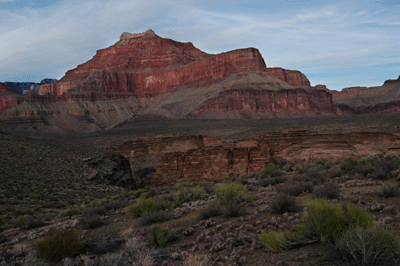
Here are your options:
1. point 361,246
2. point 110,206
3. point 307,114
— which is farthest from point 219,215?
point 307,114

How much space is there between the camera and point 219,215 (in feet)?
23.7

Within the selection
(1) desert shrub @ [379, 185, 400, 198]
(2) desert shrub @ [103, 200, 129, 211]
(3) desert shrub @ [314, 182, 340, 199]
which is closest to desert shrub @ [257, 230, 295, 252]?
(3) desert shrub @ [314, 182, 340, 199]

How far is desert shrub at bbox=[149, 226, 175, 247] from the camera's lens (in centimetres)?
529

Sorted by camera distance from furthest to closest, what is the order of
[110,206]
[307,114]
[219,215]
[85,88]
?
1. [85,88]
2. [307,114]
3. [110,206]
4. [219,215]

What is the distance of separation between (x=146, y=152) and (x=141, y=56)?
333 feet

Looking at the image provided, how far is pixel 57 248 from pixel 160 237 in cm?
197

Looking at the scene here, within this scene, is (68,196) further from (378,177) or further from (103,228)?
(378,177)

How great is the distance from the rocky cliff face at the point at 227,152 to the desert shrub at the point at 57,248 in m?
21.2

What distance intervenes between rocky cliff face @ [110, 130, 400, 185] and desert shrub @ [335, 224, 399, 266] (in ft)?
72.8

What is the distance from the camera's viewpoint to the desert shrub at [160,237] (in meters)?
5.29

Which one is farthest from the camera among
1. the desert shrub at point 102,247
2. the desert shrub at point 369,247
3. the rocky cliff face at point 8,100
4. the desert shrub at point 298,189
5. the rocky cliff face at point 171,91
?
the rocky cliff face at point 8,100

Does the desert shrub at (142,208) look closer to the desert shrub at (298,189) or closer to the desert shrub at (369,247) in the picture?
the desert shrub at (298,189)

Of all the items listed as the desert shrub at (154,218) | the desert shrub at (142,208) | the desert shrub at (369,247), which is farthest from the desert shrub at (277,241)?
the desert shrub at (142,208)

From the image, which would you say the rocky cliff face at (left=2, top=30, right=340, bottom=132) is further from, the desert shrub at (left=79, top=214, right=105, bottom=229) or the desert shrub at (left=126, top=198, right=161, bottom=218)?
the desert shrub at (left=79, top=214, right=105, bottom=229)
